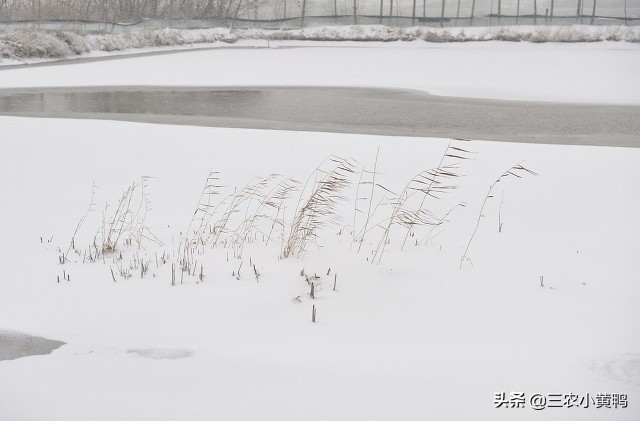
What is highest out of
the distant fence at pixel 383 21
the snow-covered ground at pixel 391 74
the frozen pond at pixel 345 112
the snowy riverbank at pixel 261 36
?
the distant fence at pixel 383 21

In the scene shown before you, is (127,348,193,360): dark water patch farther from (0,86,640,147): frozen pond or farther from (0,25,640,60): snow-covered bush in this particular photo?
(0,25,640,60): snow-covered bush

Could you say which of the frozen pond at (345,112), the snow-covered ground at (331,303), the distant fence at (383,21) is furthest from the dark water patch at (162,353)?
the distant fence at (383,21)

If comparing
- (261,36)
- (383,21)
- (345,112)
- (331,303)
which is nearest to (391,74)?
(345,112)

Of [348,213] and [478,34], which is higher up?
[478,34]

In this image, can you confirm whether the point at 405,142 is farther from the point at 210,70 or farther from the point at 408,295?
the point at 210,70

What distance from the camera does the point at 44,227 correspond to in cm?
548

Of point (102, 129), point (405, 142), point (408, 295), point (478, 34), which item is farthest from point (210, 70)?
point (478, 34)

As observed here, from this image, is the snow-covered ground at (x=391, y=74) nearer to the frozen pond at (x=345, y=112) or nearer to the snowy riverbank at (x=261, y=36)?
the frozen pond at (x=345, y=112)

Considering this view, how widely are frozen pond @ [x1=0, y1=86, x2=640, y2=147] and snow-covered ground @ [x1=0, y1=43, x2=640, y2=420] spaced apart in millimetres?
3065

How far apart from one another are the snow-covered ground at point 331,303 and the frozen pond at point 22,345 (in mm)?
95

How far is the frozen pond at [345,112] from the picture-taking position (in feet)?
36.6

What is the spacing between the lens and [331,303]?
407 centimetres

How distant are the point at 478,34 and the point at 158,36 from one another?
27.2 meters

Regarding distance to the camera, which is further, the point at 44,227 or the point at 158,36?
the point at 158,36
